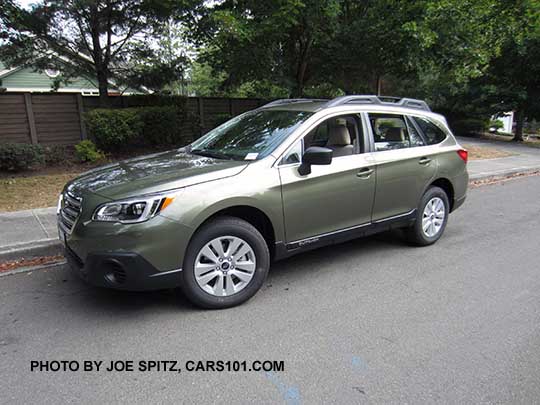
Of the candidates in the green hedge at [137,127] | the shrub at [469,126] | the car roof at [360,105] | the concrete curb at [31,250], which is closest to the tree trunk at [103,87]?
the green hedge at [137,127]

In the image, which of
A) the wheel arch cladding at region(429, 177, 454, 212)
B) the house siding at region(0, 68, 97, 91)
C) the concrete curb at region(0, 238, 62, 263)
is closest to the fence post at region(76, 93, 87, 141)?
the concrete curb at region(0, 238, 62, 263)

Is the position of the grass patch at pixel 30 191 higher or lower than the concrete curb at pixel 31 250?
higher

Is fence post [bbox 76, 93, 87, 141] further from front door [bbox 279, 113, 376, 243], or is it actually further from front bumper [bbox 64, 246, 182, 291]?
front bumper [bbox 64, 246, 182, 291]

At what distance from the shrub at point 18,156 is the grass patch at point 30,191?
0.37 metres

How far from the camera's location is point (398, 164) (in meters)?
4.64

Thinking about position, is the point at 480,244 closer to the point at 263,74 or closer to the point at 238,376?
the point at 238,376

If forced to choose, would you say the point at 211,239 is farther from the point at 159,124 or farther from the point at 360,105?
the point at 159,124

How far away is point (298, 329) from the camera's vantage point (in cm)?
323

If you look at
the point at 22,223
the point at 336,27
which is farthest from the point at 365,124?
the point at 336,27

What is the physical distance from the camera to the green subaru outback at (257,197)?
3.13 metres

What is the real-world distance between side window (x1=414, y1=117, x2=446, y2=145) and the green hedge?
22.4 feet

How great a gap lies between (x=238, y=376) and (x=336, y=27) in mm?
9533

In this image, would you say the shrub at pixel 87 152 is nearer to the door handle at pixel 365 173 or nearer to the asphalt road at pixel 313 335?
the asphalt road at pixel 313 335

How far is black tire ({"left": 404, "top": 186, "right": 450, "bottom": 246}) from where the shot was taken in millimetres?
4984
